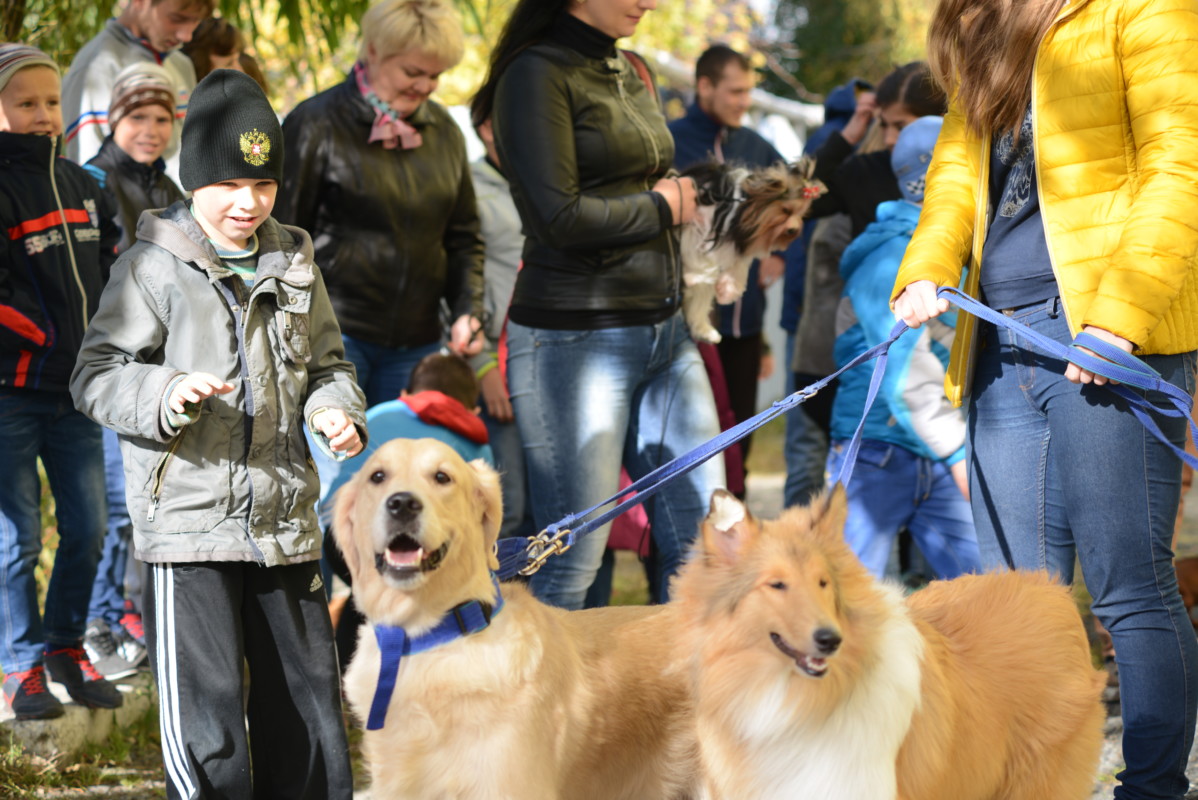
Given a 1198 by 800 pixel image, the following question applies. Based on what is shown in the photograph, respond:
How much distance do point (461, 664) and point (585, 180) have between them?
1815mm

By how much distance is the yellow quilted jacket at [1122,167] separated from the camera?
9.40ft

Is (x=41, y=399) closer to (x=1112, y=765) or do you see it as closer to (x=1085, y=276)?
(x=1085, y=276)

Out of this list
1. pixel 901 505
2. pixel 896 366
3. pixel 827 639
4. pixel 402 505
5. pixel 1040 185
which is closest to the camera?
pixel 827 639

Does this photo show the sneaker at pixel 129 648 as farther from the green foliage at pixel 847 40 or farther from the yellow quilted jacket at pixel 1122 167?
the green foliage at pixel 847 40

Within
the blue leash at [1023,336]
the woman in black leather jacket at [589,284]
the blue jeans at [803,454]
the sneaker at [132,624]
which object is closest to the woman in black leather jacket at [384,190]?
the woman in black leather jacket at [589,284]

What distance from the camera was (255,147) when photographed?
3.27 metres

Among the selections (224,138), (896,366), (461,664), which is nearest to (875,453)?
(896,366)

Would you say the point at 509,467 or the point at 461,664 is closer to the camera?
the point at 461,664

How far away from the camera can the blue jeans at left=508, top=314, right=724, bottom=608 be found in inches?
162

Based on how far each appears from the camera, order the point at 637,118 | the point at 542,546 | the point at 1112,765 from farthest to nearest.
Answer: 1. the point at 1112,765
2. the point at 637,118
3. the point at 542,546

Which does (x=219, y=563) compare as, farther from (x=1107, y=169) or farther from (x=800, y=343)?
(x=800, y=343)

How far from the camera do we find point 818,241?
7.00 meters

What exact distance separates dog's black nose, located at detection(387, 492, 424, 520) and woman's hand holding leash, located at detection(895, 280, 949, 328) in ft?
4.51

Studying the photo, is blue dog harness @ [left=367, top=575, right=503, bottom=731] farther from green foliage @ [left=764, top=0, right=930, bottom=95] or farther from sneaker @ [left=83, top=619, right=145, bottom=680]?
green foliage @ [left=764, top=0, right=930, bottom=95]
